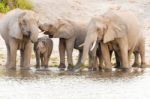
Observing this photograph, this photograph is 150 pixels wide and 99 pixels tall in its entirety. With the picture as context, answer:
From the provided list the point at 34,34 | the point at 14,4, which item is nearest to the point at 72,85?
the point at 34,34

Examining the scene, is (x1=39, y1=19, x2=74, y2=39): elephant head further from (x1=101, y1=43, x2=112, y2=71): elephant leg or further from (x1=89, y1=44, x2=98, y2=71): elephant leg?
(x1=101, y1=43, x2=112, y2=71): elephant leg

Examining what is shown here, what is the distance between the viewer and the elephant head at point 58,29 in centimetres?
2280

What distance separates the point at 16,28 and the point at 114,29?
229 cm

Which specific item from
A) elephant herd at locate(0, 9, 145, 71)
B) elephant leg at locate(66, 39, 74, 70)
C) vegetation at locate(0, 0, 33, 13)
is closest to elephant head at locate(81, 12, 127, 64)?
elephant herd at locate(0, 9, 145, 71)

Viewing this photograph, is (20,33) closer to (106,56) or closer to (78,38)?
(78,38)

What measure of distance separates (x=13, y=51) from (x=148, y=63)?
3720 millimetres

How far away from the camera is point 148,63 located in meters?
23.9

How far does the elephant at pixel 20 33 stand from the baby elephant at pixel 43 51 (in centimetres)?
38

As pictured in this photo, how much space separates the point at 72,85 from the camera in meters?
19.7

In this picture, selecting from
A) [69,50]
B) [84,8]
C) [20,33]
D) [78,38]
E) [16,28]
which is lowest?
[69,50]

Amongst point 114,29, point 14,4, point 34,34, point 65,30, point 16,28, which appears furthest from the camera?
point 14,4

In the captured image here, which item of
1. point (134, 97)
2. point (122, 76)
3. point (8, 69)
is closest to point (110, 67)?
point (122, 76)

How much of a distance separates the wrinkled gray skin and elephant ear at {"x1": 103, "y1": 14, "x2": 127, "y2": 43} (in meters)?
0.75

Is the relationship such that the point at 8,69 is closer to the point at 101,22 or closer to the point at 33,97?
the point at 101,22
